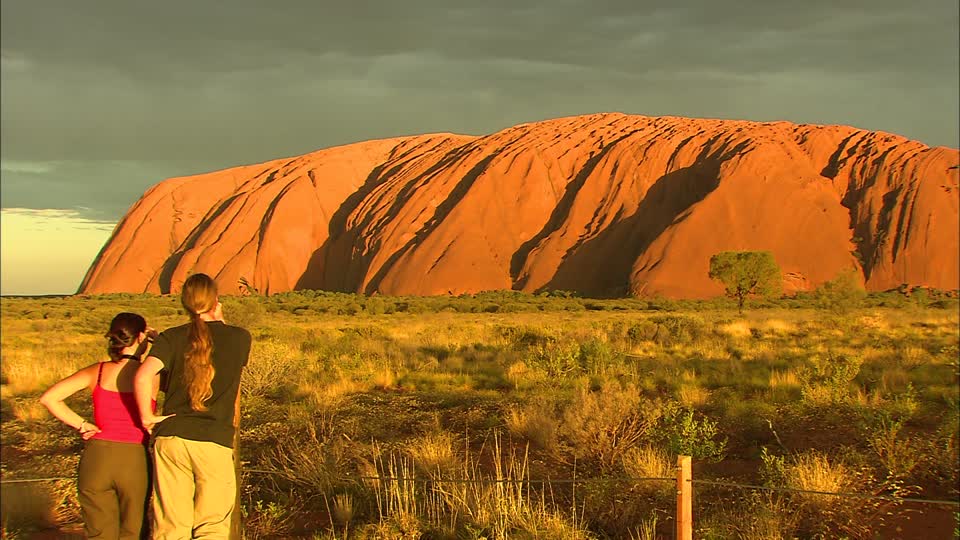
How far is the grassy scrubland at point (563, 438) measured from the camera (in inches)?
219

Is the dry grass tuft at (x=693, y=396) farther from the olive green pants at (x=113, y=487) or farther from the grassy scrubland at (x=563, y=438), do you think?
the olive green pants at (x=113, y=487)

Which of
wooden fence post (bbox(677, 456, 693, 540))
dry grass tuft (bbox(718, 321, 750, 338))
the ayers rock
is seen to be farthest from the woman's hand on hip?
the ayers rock

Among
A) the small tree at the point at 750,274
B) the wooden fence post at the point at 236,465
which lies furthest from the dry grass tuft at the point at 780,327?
the wooden fence post at the point at 236,465

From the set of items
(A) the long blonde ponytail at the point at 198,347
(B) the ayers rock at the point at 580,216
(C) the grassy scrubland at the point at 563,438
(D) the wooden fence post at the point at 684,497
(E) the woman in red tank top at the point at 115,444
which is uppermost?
(B) the ayers rock at the point at 580,216

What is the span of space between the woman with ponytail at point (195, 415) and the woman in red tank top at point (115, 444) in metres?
0.13

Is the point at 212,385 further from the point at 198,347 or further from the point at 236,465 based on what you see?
the point at 236,465

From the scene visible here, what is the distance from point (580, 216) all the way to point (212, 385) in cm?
5465

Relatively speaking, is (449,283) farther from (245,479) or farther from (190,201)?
(245,479)

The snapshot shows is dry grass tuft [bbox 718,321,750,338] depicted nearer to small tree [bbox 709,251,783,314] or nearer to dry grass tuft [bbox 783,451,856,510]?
dry grass tuft [bbox 783,451,856,510]

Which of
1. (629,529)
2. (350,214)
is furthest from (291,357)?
(350,214)

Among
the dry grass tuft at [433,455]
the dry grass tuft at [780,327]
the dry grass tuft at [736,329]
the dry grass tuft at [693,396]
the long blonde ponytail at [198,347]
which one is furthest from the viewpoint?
the dry grass tuft at [780,327]

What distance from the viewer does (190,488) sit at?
142 inches

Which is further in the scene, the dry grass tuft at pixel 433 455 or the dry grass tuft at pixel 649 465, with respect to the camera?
the dry grass tuft at pixel 433 455

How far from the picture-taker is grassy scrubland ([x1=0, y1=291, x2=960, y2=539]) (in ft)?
18.3
